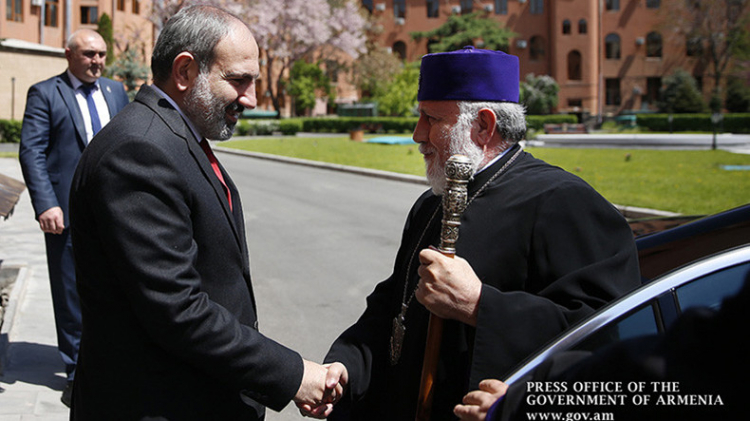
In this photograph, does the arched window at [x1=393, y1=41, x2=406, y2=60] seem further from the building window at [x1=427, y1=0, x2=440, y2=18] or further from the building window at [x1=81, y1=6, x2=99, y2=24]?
the building window at [x1=81, y1=6, x2=99, y2=24]

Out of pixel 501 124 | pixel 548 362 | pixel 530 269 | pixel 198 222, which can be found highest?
pixel 501 124

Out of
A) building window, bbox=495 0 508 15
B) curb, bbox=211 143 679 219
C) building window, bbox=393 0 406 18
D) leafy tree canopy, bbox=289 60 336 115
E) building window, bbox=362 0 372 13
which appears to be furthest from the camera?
building window, bbox=362 0 372 13

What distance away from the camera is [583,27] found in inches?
2522

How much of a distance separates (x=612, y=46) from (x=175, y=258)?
67170mm

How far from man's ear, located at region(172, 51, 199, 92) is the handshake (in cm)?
95

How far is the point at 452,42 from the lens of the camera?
6275 centimetres

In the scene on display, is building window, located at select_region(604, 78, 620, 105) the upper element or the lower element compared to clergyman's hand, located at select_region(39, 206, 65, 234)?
upper

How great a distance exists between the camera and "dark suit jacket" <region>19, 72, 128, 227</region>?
4.80 metres

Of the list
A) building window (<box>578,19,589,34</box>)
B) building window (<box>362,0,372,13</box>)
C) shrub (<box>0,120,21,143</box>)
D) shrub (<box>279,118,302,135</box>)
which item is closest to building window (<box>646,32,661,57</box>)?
building window (<box>578,19,589,34</box>)

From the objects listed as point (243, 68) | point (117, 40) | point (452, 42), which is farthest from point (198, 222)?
point (452, 42)

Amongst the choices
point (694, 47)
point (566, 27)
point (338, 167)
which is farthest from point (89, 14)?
point (694, 47)

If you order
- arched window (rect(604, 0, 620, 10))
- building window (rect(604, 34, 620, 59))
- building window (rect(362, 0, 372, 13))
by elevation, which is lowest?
building window (rect(604, 34, 620, 59))

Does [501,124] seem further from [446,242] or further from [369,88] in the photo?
[369,88]

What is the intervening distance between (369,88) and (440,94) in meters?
58.5
